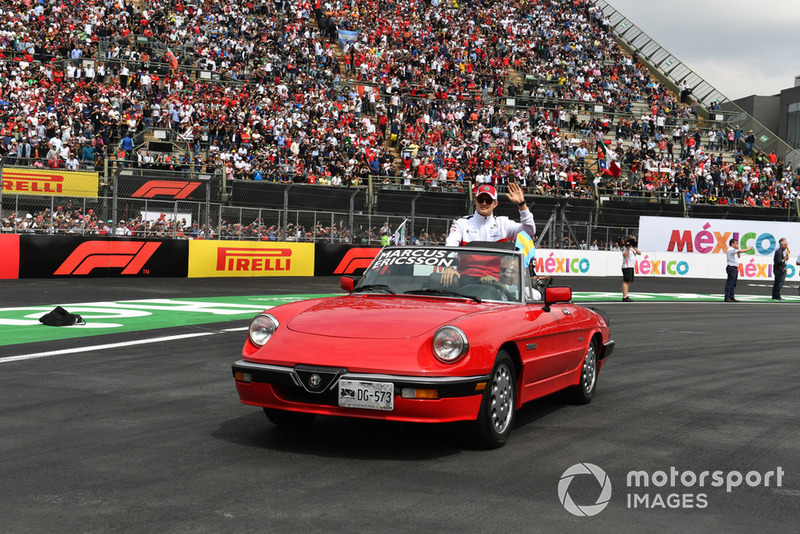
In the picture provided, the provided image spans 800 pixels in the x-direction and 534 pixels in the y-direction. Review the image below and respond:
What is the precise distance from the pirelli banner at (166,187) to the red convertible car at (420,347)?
17.7 m

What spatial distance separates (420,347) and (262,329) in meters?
1.10

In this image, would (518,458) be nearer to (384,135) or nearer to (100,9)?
(384,135)

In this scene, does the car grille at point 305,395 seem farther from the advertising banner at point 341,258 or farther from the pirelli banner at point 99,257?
the advertising banner at point 341,258

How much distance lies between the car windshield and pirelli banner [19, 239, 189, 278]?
16.2 m

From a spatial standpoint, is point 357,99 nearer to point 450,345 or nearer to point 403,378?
point 450,345

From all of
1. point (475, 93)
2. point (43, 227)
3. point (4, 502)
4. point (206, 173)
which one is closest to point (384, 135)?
point (475, 93)

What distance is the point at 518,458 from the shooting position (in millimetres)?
5082

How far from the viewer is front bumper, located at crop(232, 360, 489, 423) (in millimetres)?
4848

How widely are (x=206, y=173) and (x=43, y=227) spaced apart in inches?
217

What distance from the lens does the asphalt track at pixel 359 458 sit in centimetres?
390

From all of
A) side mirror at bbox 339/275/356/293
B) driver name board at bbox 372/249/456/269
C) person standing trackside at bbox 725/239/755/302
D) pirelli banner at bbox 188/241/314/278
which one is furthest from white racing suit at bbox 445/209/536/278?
pirelli banner at bbox 188/241/314/278

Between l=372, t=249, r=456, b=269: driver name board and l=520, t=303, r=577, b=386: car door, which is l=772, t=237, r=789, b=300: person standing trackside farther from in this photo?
l=372, t=249, r=456, b=269: driver name board

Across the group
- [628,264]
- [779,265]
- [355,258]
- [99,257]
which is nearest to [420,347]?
[628,264]

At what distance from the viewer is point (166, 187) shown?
23438 mm
